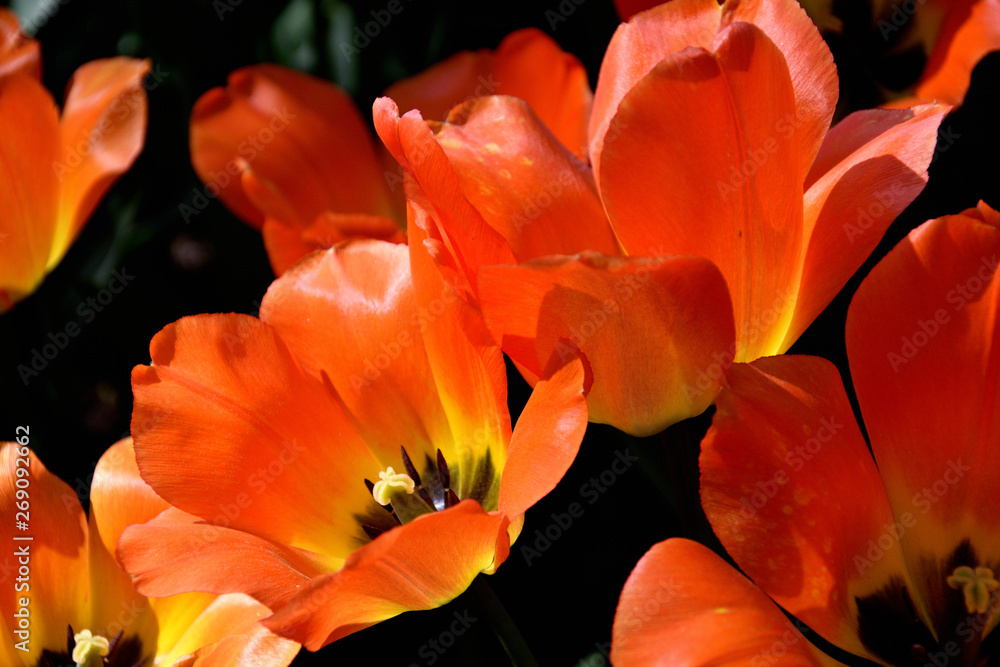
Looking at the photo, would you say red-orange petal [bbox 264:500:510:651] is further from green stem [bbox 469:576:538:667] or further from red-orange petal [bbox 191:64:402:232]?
red-orange petal [bbox 191:64:402:232]

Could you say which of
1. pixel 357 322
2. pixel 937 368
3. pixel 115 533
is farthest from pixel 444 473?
pixel 937 368

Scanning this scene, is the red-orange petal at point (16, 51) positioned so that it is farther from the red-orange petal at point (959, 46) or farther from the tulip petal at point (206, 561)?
the red-orange petal at point (959, 46)

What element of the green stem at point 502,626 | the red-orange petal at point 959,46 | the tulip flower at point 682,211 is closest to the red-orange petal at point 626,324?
the tulip flower at point 682,211

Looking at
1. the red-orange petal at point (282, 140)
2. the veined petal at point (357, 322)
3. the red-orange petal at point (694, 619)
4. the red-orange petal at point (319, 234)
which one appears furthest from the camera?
the red-orange petal at point (282, 140)

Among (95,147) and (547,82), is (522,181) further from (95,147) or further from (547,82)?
(95,147)

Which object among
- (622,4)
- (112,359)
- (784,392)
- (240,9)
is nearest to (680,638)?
(784,392)

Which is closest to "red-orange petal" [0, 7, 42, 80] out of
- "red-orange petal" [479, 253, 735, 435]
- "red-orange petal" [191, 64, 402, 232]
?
"red-orange petal" [191, 64, 402, 232]

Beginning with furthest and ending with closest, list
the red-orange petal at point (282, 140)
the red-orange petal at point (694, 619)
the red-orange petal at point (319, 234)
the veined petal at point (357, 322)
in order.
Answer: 1. the red-orange petal at point (282, 140)
2. the red-orange petal at point (319, 234)
3. the veined petal at point (357, 322)
4. the red-orange petal at point (694, 619)
